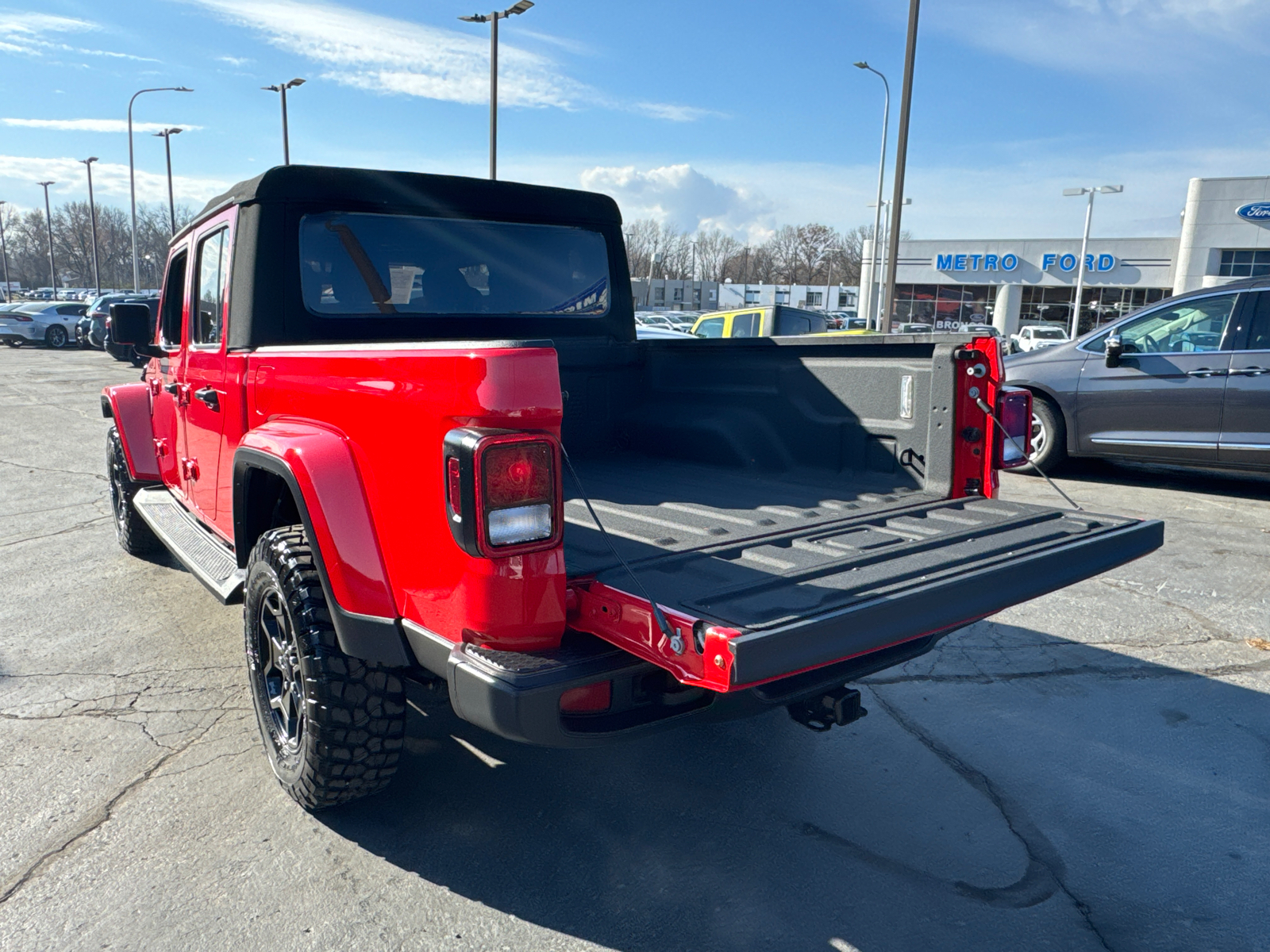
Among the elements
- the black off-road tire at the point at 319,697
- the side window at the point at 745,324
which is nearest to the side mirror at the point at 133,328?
the black off-road tire at the point at 319,697

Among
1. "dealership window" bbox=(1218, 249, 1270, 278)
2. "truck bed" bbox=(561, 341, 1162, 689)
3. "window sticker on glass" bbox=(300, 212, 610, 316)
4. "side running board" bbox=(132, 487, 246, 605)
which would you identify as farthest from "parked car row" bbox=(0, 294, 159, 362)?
"dealership window" bbox=(1218, 249, 1270, 278)

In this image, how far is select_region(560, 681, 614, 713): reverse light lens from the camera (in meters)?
2.24

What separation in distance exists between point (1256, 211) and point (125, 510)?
47797 mm

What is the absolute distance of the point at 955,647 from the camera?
4.56 meters

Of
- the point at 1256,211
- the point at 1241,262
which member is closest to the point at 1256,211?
the point at 1256,211

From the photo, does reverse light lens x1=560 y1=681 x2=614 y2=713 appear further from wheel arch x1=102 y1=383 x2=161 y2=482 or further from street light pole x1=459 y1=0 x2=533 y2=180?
street light pole x1=459 y1=0 x2=533 y2=180

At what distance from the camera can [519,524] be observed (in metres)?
Result: 2.14

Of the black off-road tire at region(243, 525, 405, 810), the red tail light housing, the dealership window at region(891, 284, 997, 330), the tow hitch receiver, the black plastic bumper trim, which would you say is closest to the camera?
the black plastic bumper trim

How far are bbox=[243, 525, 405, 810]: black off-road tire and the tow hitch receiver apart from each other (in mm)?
1254

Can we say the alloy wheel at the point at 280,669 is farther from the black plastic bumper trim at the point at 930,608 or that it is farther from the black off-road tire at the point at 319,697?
the black plastic bumper trim at the point at 930,608

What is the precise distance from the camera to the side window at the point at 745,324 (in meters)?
15.0

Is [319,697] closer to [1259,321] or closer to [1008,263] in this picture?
[1259,321]

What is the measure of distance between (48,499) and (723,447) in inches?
258

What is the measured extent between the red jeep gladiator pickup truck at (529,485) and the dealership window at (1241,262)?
46291 millimetres
